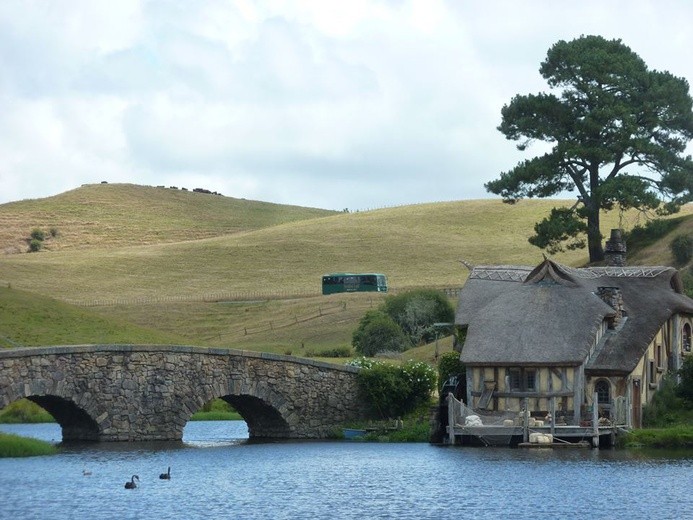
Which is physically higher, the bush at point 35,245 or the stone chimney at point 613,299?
the bush at point 35,245

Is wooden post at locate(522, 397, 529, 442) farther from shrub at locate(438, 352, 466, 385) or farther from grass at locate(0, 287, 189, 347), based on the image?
grass at locate(0, 287, 189, 347)

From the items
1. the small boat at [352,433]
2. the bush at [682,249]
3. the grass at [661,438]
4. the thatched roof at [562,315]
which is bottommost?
the grass at [661,438]

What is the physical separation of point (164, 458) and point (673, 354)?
22978 mm

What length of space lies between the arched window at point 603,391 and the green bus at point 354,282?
58.3 meters

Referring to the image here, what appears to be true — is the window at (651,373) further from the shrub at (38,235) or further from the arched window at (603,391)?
the shrub at (38,235)

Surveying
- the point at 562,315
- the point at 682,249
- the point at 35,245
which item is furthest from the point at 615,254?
the point at 35,245

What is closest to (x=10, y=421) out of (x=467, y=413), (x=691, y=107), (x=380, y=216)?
(x=467, y=413)

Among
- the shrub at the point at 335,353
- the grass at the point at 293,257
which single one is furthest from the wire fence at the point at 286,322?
the shrub at the point at 335,353

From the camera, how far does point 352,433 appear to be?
62438 mm

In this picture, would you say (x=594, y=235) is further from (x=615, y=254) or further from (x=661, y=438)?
(x=661, y=438)

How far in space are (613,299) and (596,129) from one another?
994 inches

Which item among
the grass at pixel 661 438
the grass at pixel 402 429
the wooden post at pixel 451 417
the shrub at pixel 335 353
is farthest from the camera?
the shrub at pixel 335 353

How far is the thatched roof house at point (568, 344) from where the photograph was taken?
5781 centimetres

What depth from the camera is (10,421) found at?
7431cm
